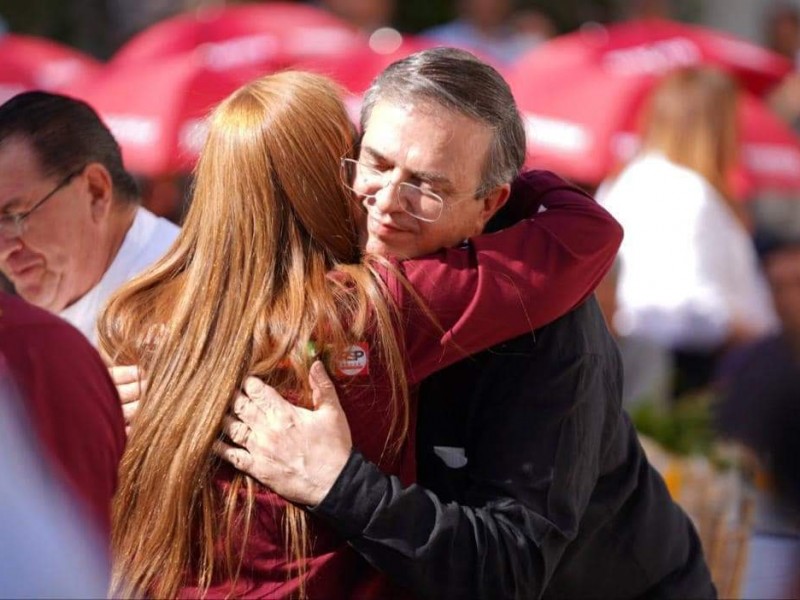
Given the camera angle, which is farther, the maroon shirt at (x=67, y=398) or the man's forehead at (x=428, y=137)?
the man's forehead at (x=428, y=137)

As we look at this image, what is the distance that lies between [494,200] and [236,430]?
603mm

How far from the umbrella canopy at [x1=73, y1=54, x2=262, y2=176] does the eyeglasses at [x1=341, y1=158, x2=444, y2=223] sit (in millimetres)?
4051

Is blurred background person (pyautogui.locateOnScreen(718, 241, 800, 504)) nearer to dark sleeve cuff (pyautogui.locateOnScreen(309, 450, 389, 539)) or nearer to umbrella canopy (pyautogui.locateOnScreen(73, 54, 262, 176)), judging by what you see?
dark sleeve cuff (pyautogui.locateOnScreen(309, 450, 389, 539))

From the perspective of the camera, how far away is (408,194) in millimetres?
2496

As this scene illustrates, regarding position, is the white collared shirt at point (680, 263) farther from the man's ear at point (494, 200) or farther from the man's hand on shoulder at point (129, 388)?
the man's hand on shoulder at point (129, 388)

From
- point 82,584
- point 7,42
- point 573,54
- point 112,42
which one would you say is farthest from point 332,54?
point 82,584

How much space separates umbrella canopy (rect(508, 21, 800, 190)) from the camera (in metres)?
6.78

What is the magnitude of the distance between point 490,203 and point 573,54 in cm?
530

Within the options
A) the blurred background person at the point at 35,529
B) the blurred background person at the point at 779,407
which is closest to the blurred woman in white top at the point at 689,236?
the blurred background person at the point at 779,407

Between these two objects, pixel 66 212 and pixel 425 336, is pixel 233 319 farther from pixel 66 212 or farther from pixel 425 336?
pixel 66 212

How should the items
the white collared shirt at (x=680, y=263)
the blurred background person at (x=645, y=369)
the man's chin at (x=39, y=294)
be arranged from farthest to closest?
the white collared shirt at (x=680, y=263) < the blurred background person at (x=645, y=369) < the man's chin at (x=39, y=294)

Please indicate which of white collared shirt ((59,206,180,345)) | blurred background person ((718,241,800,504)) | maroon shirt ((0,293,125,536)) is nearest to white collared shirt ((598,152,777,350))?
blurred background person ((718,241,800,504))

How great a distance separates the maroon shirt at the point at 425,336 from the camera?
2.40 meters

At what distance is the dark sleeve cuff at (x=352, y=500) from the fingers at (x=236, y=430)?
16 centimetres
